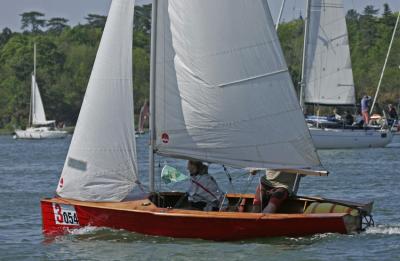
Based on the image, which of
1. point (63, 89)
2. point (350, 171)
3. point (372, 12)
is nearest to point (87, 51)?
point (63, 89)

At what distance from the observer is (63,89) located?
10925 cm

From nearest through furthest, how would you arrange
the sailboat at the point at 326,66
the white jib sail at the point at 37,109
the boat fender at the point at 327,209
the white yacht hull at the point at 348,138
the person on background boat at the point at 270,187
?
1. the boat fender at the point at 327,209
2. the person on background boat at the point at 270,187
3. the white yacht hull at the point at 348,138
4. the sailboat at the point at 326,66
5. the white jib sail at the point at 37,109

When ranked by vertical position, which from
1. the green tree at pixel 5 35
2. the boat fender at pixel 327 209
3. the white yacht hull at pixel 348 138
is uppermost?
the green tree at pixel 5 35

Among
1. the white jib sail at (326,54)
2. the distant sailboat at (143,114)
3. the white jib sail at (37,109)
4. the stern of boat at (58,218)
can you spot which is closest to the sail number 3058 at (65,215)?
the stern of boat at (58,218)

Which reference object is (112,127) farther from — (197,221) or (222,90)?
(197,221)

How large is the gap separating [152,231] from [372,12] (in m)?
123

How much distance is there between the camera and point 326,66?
45812 millimetres

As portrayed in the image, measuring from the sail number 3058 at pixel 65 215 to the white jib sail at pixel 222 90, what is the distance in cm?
169

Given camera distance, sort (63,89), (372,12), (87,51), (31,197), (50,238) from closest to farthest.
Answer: (50,238) < (31,197) < (63,89) < (87,51) < (372,12)

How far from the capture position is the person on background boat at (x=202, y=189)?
17.7 m

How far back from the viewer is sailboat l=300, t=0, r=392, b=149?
4538 cm

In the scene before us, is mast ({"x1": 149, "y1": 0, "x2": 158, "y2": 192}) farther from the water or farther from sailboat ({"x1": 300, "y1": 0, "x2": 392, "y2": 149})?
sailboat ({"x1": 300, "y1": 0, "x2": 392, "y2": 149})

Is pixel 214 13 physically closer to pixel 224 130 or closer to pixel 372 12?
pixel 224 130

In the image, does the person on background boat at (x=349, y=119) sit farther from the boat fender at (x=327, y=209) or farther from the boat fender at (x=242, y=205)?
the boat fender at (x=327, y=209)
